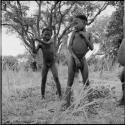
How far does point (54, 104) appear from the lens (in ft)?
14.5

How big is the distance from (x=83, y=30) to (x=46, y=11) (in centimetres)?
1043

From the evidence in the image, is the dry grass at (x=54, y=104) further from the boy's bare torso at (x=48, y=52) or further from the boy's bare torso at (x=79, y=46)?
the boy's bare torso at (x=48, y=52)

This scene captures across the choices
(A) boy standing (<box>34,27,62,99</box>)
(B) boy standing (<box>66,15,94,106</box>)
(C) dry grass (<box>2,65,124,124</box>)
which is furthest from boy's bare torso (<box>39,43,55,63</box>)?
(B) boy standing (<box>66,15,94,106</box>)

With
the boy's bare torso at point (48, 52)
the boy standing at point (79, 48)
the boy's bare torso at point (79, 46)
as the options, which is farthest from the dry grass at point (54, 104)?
the boy's bare torso at point (48, 52)

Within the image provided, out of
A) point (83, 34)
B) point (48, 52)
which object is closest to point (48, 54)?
point (48, 52)

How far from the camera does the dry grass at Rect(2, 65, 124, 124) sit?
2.52m

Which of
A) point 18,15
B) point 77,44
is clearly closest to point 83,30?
point 77,44

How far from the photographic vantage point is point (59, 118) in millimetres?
2338

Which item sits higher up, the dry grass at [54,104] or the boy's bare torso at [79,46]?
the boy's bare torso at [79,46]

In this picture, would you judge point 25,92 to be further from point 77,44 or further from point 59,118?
point 59,118

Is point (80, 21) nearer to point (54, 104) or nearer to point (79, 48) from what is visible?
point (79, 48)

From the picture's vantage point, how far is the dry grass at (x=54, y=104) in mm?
2518

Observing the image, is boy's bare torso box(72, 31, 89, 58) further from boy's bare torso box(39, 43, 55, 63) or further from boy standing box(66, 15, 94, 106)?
boy's bare torso box(39, 43, 55, 63)

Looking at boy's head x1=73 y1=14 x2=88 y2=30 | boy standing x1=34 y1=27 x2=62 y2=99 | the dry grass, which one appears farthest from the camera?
boy standing x1=34 y1=27 x2=62 y2=99
